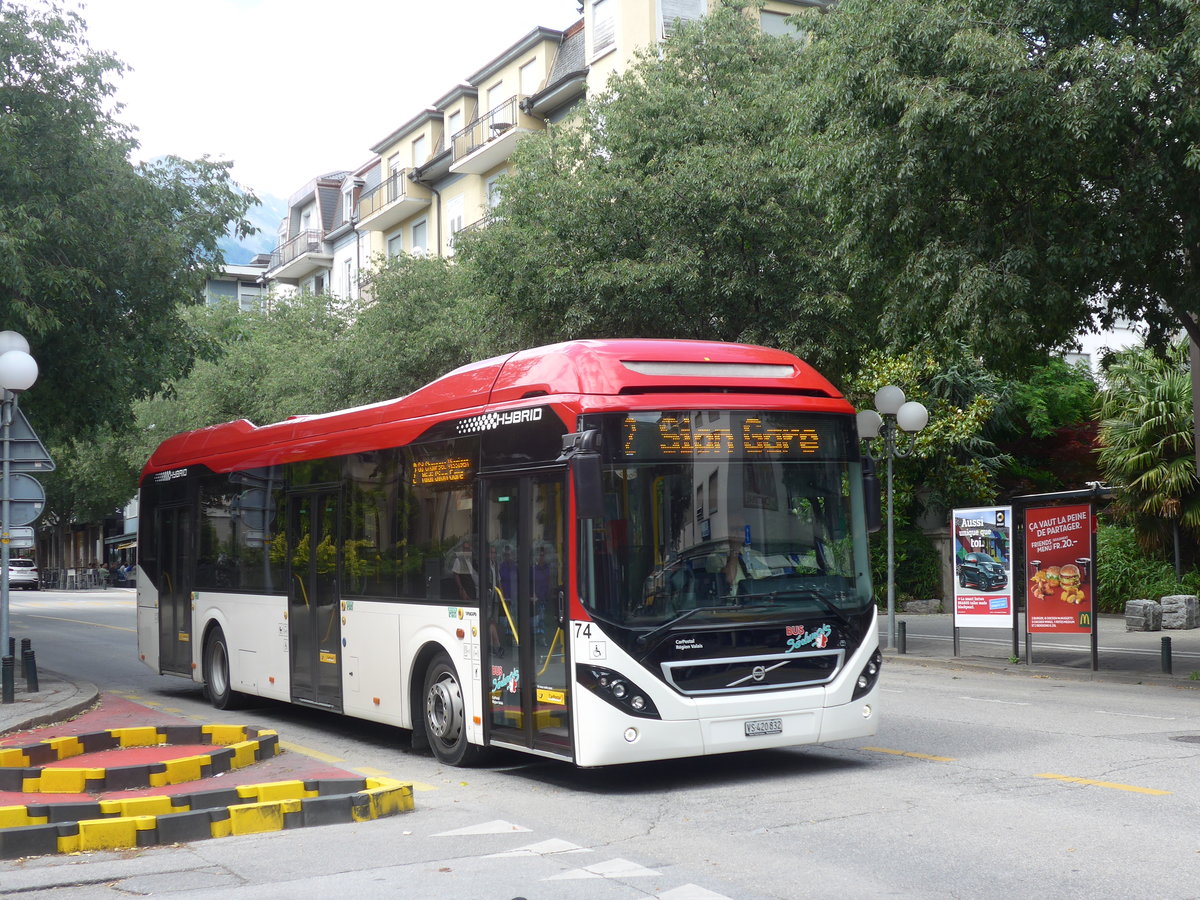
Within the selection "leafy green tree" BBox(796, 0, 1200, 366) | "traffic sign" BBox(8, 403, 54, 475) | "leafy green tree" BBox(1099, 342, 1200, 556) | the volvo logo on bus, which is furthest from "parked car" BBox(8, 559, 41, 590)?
the volvo logo on bus

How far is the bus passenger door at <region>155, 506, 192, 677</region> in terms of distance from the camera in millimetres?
16359

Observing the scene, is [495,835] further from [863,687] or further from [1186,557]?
[1186,557]

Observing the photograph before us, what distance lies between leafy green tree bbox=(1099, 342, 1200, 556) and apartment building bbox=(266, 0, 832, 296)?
12.9 m

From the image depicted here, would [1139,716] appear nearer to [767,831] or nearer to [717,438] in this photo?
[717,438]

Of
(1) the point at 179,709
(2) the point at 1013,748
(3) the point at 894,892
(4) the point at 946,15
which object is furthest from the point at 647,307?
(3) the point at 894,892

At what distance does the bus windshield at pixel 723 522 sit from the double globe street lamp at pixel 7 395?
29.3 feet

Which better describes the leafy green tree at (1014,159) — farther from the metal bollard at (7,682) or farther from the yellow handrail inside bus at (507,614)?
the metal bollard at (7,682)

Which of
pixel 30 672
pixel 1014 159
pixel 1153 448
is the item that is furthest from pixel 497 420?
pixel 1153 448

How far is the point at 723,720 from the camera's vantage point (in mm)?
9039

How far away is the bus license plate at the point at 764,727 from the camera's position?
912 cm

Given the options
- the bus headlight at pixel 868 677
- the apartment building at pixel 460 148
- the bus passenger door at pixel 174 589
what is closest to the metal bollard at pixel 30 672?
the bus passenger door at pixel 174 589

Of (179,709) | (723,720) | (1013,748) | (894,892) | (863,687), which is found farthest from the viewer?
(179,709)

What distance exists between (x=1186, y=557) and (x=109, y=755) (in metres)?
23.0

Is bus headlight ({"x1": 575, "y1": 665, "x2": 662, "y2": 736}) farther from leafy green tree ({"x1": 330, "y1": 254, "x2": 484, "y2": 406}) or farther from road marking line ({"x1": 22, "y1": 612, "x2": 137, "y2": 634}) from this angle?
road marking line ({"x1": 22, "y1": 612, "x2": 137, "y2": 634})
